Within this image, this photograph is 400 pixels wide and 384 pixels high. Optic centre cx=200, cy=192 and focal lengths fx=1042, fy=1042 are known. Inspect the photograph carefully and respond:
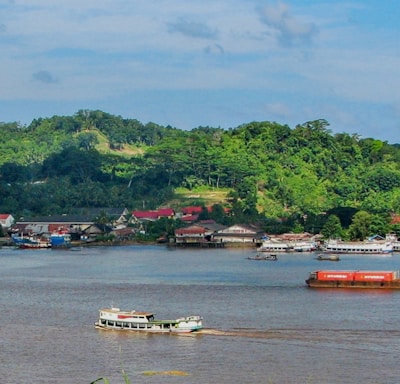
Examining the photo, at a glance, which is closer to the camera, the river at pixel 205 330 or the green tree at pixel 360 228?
the river at pixel 205 330

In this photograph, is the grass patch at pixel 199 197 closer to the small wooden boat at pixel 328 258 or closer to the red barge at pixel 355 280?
the small wooden boat at pixel 328 258

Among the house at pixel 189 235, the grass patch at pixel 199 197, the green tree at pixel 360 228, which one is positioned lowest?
the house at pixel 189 235

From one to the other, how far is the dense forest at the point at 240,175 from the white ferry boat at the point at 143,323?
4158 cm

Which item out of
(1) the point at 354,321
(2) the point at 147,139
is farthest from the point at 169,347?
(2) the point at 147,139

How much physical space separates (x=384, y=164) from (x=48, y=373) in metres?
66.8

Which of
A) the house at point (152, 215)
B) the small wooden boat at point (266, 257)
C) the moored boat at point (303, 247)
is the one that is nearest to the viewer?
the small wooden boat at point (266, 257)

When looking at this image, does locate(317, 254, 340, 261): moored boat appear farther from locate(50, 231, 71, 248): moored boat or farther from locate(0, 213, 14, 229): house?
locate(0, 213, 14, 229): house

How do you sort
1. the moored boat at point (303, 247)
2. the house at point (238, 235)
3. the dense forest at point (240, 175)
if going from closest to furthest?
1. the moored boat at point (303, 247)
2. the house at point (238, 235)
3. the dense forest at point (240, 175)

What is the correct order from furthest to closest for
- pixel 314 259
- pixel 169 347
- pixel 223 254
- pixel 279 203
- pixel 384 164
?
pixel 384 164 → pixel 279 203 → pixel 223 254 → pixel 314 259 → pixel 169 347

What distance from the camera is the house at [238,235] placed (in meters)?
64.6

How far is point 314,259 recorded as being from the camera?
173 ft

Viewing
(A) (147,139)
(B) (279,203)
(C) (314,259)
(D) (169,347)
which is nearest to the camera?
(D) (169,347)

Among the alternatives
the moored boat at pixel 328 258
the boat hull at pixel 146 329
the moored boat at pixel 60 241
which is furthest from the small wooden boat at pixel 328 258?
the boat hull at pixel 146 329

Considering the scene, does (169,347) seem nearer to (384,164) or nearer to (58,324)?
(58,324)
